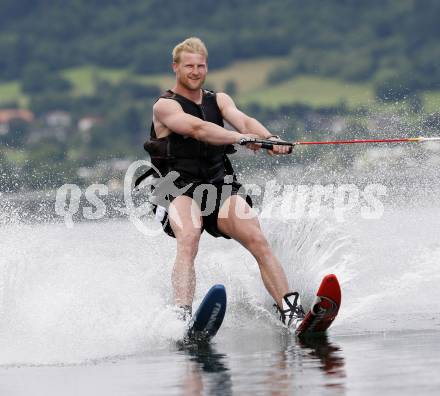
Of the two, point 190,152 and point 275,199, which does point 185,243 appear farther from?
point 275,199

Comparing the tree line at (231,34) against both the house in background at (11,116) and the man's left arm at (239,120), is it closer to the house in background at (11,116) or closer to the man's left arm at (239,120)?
the house in background at (11,116)

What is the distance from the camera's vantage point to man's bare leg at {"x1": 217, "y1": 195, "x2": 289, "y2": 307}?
10695 millimetres

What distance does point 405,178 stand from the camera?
16.9 meters

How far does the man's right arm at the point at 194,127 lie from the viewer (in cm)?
1044

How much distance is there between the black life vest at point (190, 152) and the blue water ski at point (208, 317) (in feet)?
3.73

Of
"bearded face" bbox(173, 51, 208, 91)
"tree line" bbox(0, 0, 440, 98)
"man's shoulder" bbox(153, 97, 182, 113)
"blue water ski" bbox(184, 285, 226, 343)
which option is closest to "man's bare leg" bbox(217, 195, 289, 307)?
"blue water ski" bbox(184, 285, 226, 343)

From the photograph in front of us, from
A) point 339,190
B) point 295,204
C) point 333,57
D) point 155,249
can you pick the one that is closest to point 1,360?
point 155,249

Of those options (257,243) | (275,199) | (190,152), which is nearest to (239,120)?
(190,152)

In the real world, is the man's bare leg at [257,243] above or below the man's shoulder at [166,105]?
below

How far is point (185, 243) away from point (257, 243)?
1.83ft

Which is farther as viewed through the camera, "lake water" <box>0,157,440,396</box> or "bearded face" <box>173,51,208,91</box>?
"bearded face" <box>173,51,208,91</box>

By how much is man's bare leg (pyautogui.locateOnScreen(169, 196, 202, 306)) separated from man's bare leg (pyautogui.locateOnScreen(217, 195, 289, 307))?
21 cm

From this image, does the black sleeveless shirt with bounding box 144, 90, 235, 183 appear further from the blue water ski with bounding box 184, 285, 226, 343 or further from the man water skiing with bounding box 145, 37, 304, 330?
the blue water ski with bounding box 184, 285, 226, 343

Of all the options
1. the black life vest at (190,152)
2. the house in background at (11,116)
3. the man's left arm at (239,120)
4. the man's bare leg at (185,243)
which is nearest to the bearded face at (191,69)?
→ the black life vest at (190,152)
